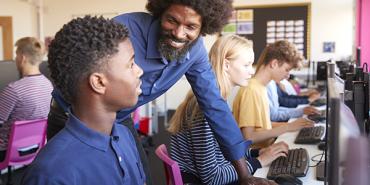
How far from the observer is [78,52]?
0.98 metres

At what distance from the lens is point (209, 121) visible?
1.55m

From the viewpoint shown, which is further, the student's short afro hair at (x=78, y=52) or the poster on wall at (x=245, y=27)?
the poster on wall at (x=245, y=27)

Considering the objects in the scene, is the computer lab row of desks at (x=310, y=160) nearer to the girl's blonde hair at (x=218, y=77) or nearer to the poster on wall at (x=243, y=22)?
the girl's blonde hair at (x=218, y=77)

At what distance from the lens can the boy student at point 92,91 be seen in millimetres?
964

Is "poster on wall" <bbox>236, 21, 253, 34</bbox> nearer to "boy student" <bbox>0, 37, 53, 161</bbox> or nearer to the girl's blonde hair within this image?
"boy student" <bbox>0, 37, 53, 161</bbox>

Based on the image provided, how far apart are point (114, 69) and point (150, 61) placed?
1.74 feet

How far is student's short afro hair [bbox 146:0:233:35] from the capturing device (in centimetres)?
139

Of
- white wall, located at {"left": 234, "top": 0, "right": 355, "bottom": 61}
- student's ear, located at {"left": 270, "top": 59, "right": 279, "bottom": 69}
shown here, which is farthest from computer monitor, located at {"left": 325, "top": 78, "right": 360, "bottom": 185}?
white wall, located at {"left": 234, "top": 0, "right": 355, "bottom": 61}

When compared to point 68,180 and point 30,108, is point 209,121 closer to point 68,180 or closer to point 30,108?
point 68,180

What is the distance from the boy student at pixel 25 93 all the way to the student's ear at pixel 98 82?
2068mm

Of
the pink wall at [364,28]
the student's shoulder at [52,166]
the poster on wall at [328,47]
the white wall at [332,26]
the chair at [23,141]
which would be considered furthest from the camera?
the poster on wall at [328,47]

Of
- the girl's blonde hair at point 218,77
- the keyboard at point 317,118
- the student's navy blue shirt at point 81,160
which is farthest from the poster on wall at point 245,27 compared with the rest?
the student's navy blue shirt at point 81,160

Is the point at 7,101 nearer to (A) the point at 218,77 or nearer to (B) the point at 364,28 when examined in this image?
(A) the point at 218,77

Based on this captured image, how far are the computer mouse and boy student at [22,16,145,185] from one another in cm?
66
